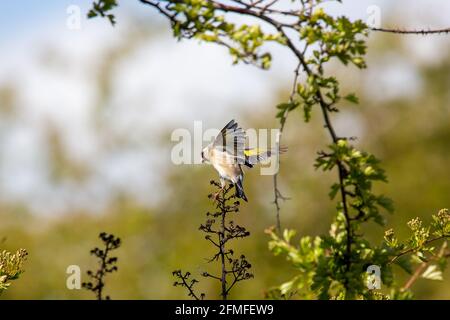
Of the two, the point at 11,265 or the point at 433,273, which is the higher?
the point at 11,265

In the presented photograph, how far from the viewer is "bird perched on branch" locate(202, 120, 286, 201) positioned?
317 centimetres

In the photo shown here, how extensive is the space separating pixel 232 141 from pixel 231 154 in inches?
2.5

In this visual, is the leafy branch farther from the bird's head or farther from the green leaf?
the green leaf

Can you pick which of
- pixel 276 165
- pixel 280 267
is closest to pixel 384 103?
pixel 280 267

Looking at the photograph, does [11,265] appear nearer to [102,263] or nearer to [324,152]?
[102,263]

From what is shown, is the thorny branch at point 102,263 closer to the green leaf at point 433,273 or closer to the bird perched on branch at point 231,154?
the bird perched on branch at point 231,154

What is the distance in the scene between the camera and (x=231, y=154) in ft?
10.5

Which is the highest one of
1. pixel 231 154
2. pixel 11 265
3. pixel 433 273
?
pixel 231 154

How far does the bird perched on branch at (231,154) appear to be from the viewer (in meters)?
3.17

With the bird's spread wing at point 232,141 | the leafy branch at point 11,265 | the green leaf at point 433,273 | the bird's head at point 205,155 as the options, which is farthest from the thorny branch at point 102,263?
the green leaf at point 433,273

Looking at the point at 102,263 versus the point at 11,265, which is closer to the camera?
the point at 11,265

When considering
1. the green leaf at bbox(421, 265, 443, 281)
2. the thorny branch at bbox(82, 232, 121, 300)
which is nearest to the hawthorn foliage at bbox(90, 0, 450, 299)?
the green leaf at bbox(421, 265, 443, 281)

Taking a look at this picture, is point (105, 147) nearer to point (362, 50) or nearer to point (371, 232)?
point (371, 232)

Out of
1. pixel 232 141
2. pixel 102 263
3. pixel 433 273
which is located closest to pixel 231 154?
pixel 232 141
